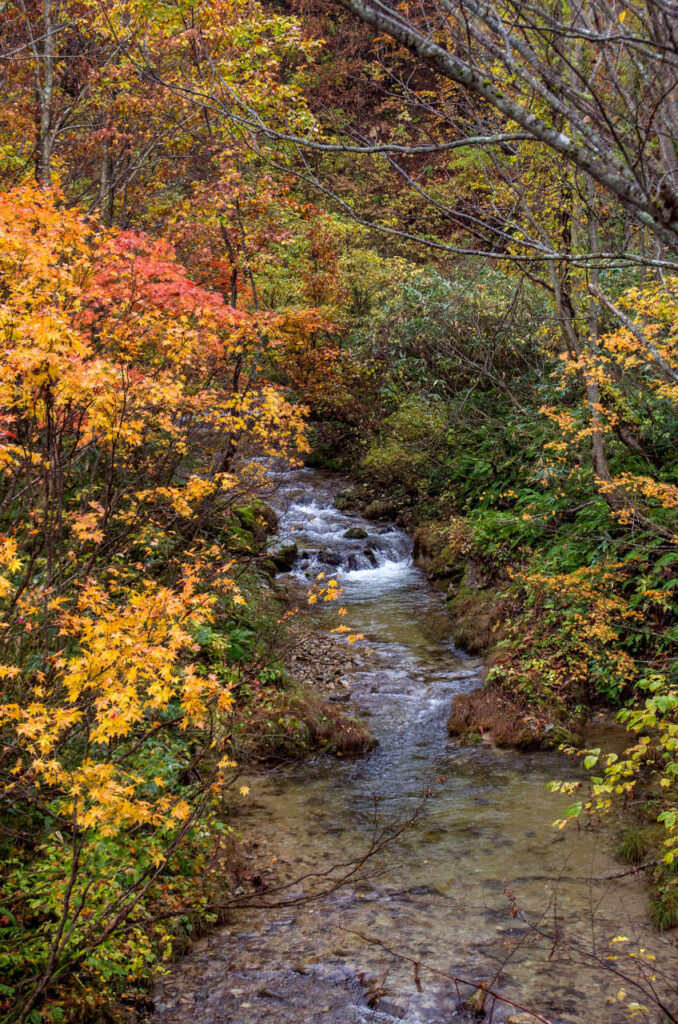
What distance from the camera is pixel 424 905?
16.8ft

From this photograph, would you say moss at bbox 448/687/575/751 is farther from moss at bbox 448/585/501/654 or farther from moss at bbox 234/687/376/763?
moss at bbox 448/585/501/654

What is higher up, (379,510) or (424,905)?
(379,510)

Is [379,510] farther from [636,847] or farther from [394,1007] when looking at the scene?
[394,1007]

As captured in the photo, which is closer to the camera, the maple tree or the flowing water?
the maple tree

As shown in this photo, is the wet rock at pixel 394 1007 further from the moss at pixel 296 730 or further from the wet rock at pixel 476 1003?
the moss at pixel 296 730

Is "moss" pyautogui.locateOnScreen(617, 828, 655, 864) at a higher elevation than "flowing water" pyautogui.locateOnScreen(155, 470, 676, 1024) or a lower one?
higher

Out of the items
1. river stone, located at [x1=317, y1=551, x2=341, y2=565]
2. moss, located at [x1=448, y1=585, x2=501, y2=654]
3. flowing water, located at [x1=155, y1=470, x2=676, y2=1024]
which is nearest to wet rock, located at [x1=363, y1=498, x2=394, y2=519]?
river stone, located at [x1=317, y1=551, x2=341, y2=565]

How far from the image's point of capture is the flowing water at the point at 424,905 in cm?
415

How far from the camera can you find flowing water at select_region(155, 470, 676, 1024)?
4148mm

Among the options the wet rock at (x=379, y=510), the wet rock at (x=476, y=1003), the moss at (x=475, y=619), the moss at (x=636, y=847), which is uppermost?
the wet rock at (x=379, y=510)

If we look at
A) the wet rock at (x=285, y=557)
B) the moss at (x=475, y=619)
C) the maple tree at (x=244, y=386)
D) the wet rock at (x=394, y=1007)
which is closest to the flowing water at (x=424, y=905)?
the wet rock at (x=394, y=1007)

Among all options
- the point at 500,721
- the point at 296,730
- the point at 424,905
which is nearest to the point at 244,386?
the point at 296,730

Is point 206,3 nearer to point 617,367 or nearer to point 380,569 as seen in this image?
point 617,367

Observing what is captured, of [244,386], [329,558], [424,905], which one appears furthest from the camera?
[329,558]
